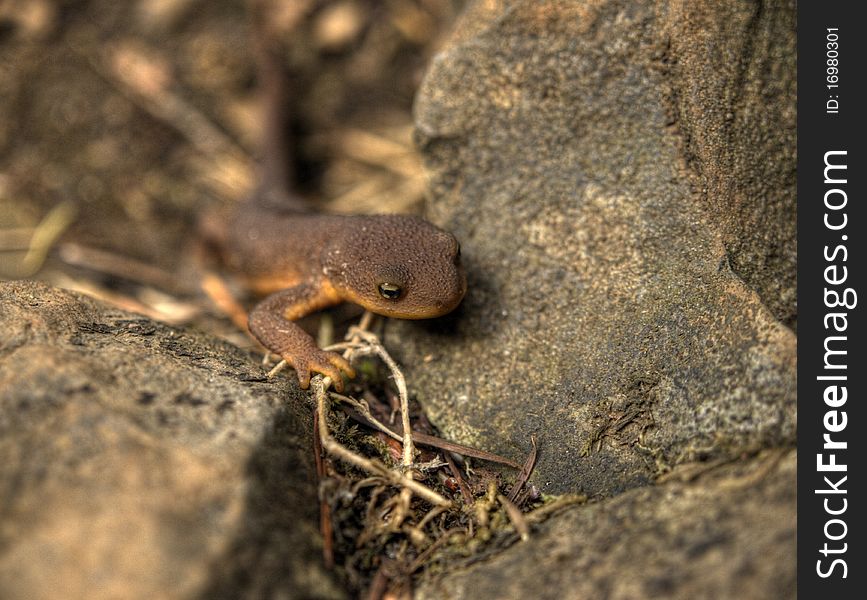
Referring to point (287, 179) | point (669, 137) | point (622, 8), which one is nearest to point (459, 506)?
point (669, 137)

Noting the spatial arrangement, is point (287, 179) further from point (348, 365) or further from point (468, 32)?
point (348, 365)

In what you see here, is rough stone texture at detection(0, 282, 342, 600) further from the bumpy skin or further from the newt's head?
the newt's head

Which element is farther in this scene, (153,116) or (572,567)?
(153,116)

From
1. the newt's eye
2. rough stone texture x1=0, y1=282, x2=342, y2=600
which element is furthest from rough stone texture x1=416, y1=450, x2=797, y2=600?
the newt's eye

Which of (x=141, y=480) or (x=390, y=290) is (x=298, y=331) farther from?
(x=141, y=480)
